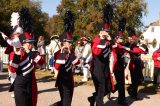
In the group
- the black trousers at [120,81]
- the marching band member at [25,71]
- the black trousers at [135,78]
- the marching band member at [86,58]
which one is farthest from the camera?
the marching band member at [86,58]

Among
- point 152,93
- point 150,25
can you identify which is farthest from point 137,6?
point 150,25

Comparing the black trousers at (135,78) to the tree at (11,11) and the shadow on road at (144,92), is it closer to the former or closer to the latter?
the shadow on road at (144,92)

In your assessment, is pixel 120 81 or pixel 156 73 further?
pixel 156 73

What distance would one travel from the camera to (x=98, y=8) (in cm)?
4753

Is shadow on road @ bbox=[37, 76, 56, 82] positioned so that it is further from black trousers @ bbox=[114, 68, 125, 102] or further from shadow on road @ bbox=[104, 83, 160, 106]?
black trousers @ bbox=[114, 68, 125, 102]

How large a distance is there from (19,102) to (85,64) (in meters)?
9.15

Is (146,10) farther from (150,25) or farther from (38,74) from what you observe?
(150,25)

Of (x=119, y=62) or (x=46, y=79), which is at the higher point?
(x=119, y=62)

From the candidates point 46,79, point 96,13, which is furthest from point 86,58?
point 96,13

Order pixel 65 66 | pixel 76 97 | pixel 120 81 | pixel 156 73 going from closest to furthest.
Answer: pixel 65 66 → pixel 120 81 → pixel 76 97 → pixel 156 73

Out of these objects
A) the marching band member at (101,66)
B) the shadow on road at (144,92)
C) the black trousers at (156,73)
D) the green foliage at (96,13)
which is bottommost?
the shadow on road at (144,92)

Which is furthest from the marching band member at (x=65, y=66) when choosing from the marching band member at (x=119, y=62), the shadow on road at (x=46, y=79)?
the shadow on road at (x=46, y=79)

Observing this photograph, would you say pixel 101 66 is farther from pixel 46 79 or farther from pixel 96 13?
pixel 96 13

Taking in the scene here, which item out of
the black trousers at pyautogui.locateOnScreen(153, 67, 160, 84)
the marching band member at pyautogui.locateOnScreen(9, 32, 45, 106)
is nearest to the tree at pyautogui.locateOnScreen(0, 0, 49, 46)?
the black trousers at pyautogui.locateOnScreen(153, 67, 160, 84)
